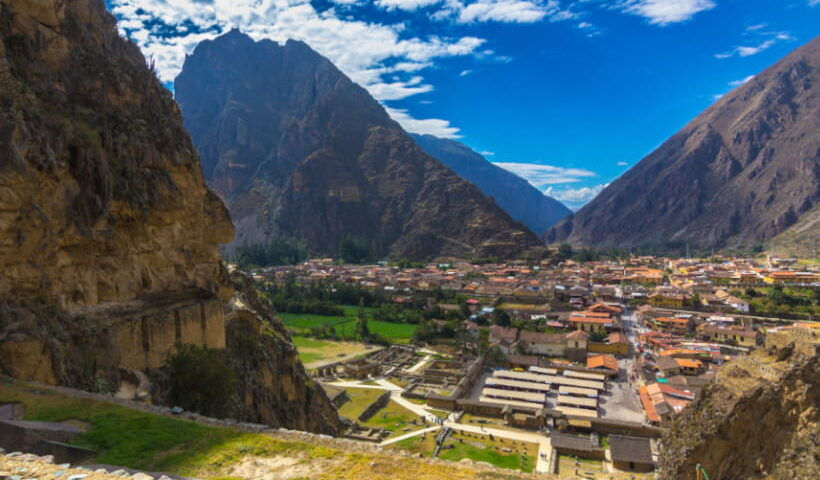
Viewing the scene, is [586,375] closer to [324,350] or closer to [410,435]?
[410,435]

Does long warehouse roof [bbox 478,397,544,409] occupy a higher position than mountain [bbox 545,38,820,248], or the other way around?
mountain [bbox 545,38,820,248]

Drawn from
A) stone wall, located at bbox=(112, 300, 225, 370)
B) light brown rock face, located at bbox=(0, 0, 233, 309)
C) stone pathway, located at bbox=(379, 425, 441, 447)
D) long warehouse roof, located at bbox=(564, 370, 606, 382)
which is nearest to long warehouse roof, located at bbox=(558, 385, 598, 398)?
long warehouse roof, located at bbox=(564, 370, 606, 382)

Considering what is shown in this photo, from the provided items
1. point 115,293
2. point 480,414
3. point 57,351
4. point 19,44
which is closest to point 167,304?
point 115,293

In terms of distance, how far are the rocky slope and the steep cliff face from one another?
12.7 m

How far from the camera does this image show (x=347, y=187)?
160125mm

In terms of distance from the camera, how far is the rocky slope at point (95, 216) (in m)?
11.0

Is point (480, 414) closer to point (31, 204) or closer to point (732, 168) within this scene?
point (31, 204)

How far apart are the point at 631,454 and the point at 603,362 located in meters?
18.0

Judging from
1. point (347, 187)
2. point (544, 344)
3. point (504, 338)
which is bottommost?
point (544, 344)

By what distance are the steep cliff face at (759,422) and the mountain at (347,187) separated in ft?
359

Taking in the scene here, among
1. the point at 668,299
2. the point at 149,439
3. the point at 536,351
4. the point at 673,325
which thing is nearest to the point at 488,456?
the point at 149,439

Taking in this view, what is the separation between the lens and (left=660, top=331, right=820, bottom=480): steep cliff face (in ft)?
31.0

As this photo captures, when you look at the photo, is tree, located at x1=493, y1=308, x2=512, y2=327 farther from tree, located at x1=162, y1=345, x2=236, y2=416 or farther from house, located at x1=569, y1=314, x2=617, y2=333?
tree, located at x1=162, y1=345, x2=236, y2=416

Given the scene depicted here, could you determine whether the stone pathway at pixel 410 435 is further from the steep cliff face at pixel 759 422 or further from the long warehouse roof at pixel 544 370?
the steep cliff face at pixel 759 422
